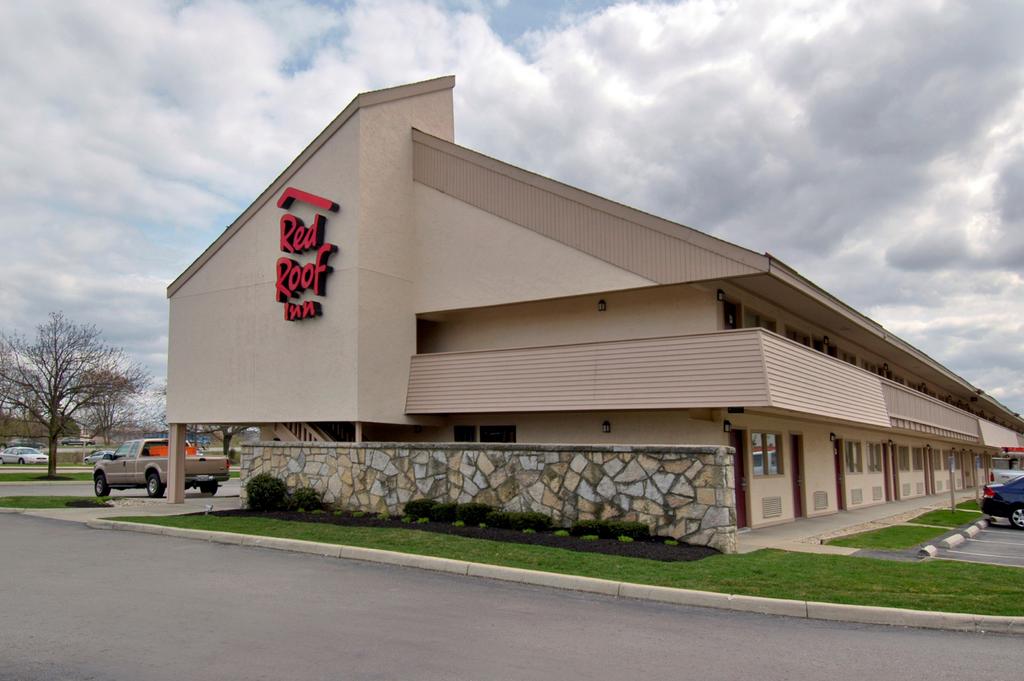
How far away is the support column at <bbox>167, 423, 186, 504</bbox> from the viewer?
79.9ft

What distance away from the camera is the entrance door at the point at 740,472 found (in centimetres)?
1811

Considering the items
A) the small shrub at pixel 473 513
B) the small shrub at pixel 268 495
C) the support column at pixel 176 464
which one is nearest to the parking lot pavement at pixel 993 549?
the small shrub at pixel 473 513

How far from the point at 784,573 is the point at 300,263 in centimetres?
1478

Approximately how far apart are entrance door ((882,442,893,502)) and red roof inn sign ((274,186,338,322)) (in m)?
23.6

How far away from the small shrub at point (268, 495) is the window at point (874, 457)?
69.8 ft

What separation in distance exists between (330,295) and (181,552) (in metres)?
8.60

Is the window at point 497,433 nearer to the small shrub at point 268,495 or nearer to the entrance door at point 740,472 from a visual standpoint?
the small shrub at point 268,495

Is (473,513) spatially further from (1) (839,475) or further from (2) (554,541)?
(1) (839,475)

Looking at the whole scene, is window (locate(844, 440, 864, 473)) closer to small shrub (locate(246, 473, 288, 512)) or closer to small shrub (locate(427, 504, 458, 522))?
small shrub (locate(427, 504, 458, 522))

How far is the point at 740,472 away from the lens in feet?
60.1

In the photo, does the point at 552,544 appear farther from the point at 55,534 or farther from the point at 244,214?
the point at 244,214

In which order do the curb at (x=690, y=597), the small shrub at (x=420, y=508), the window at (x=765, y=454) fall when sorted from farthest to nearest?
the window at (x=765, y=454), the small shrub at (x=420, y=508), the curb at (x=690, y=597)

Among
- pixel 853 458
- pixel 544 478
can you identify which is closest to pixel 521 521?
pixel 544 478

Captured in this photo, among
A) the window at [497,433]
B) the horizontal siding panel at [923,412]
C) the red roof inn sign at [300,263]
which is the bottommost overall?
the window at [497,433]
